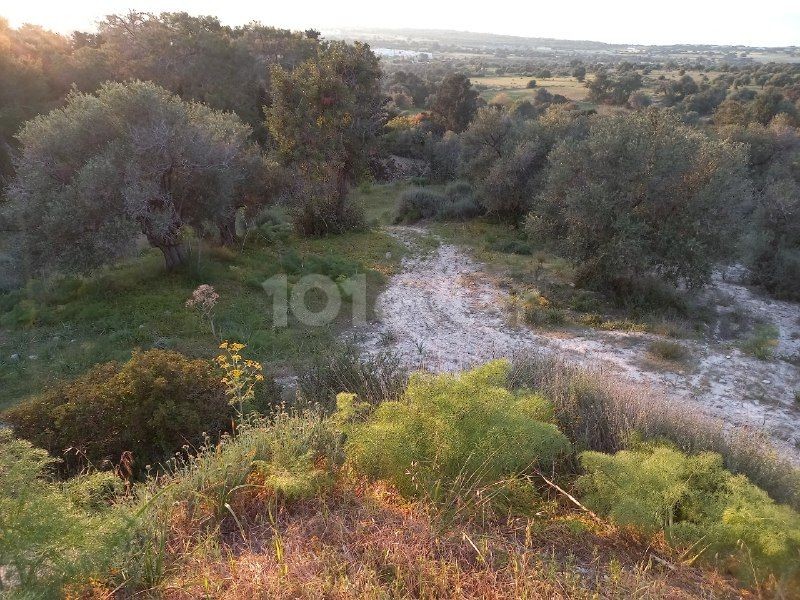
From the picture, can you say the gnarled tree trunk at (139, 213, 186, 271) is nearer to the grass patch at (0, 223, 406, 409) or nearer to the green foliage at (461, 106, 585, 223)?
the grass patch at (0, 223, 406, 409)

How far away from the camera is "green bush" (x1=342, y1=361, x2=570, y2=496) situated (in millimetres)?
3764

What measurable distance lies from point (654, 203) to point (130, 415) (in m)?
12.6

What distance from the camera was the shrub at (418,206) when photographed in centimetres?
2328

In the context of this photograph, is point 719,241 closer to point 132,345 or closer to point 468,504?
point 468,504

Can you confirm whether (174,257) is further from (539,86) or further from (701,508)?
(539,86)

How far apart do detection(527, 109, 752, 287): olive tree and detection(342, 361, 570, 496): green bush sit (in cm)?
1018

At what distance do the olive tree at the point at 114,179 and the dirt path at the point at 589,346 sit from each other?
16.3 feet

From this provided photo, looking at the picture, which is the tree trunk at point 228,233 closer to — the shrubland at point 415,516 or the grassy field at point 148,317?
the grassy field at point 148,317

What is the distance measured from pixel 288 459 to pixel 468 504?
139 cm

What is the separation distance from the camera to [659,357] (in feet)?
32.2

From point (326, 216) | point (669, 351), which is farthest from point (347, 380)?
point (326, 216)

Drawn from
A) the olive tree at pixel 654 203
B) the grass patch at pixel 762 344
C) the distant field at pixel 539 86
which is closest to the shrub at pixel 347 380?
the grass patch at pixel 762 344

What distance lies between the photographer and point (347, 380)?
22.8 feet

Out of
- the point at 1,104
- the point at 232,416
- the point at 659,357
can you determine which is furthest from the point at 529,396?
the point at 1,104
